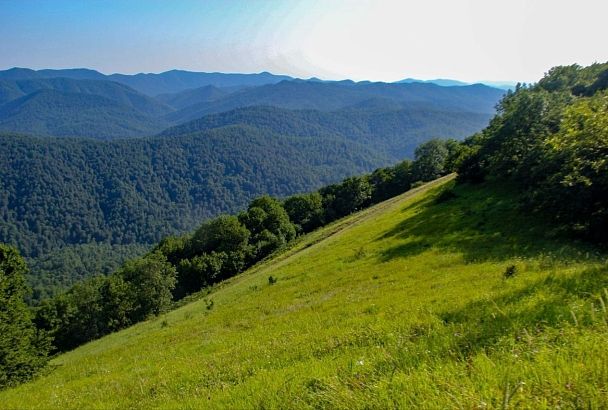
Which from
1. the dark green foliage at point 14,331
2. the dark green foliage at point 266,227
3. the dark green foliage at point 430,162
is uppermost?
the dark green foliage at point 430,162

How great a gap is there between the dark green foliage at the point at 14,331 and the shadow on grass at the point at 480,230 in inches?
1154

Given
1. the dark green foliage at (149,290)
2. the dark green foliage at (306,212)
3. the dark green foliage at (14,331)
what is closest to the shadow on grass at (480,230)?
the dark green foliage at (14,331)

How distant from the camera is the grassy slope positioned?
436 cm

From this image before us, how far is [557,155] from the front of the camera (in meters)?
23.2

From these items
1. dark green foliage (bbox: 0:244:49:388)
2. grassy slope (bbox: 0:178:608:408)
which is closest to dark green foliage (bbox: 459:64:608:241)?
grassy slope (bbox: 0:178:608:408)

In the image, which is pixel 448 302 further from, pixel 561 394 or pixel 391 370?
pixel 561 394

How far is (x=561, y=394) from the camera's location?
3691 millimetres

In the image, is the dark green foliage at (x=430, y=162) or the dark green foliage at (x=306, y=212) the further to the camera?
the dark green foliage at (x=306, y=212)

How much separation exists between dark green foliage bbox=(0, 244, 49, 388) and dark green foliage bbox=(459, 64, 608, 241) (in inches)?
1500

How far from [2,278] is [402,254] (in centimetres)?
3342

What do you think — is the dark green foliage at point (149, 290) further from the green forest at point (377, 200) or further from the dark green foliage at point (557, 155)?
the dark green foliage at point (557, 155)

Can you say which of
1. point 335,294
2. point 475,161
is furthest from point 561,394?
point 475,161

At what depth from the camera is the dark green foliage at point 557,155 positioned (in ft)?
62.1

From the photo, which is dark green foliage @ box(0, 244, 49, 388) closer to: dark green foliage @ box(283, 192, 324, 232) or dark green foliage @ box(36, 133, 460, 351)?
dark green foliage @ box(36, 133, 460, 351)
